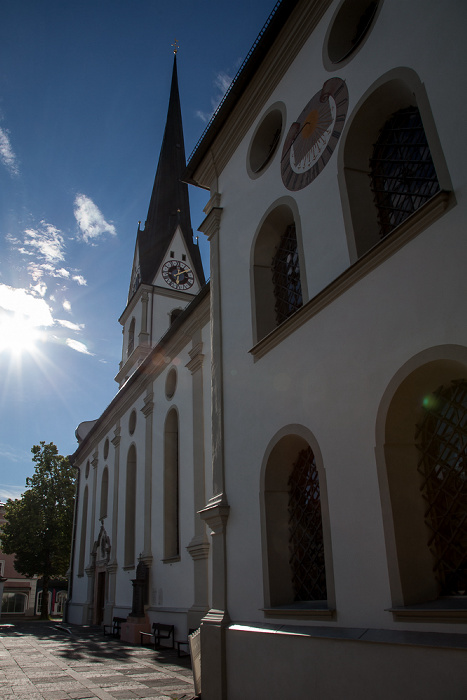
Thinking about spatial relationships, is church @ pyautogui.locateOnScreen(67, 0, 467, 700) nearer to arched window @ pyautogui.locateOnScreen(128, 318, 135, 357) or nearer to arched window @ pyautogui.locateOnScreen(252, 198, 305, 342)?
arched window @ pyautogui.locateOnScreen(252, 198, 305, 342)

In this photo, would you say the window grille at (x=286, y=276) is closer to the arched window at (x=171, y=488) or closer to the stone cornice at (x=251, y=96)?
the stone cornice at (x=251, y=96)

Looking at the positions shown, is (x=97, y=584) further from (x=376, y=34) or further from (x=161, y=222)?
(x=376, y=34)

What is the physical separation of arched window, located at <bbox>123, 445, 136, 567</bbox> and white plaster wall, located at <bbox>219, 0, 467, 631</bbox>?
1121 centimetres

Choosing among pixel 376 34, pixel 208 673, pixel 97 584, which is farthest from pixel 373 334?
pixel 97 584

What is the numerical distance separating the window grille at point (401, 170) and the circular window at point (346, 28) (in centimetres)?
141

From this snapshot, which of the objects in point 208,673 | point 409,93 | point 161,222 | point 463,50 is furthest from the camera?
point 161,222

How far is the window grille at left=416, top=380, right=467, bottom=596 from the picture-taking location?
4.56 metres

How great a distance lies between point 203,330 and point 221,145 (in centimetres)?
455

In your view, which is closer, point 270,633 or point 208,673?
point 270,633

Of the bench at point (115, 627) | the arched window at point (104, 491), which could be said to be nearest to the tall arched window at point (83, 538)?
the arched window at point (104, 491)

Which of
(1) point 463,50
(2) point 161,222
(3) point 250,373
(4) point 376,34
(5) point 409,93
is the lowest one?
(3) point 250,373

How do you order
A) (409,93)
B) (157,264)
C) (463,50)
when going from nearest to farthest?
(463,50) < (409,93) < (157,264)

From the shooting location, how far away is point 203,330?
13.1 m

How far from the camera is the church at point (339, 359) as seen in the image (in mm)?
4656
